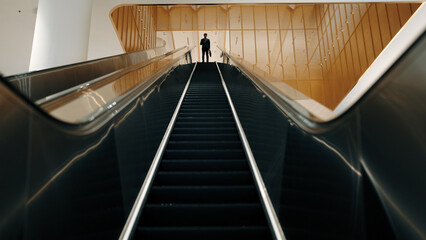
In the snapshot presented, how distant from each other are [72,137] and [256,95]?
223 cm

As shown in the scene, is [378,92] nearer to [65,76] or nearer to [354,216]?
[354,216]

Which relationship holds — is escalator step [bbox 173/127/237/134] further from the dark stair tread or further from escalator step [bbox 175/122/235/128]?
the dark stair tread

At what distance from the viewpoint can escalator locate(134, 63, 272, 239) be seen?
2.16 m

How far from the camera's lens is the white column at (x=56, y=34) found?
5496 millimetres

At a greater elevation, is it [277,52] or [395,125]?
[277,52]

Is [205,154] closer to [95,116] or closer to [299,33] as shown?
[95,116]

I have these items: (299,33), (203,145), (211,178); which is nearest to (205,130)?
(203,145)

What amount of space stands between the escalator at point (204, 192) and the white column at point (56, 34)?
292 cm

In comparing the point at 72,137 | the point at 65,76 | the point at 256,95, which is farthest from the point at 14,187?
the point at 65,76

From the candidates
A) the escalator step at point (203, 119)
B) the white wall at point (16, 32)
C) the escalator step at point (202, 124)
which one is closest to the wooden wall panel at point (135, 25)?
the white wall at point (16, 32)

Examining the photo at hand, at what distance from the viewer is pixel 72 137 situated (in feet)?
4.78

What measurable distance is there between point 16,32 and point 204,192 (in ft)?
29.4

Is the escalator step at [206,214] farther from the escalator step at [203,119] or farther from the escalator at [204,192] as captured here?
the escalator step at [203,119]

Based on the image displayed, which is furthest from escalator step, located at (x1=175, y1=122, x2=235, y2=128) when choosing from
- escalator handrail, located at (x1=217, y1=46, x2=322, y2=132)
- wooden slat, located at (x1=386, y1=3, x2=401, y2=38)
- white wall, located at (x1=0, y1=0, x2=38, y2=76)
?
wooden slat, located at (x1=386, y1=3, x2=401, y2=38)
